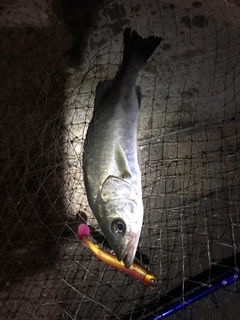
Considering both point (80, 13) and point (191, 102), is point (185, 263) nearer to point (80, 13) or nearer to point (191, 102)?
point (191, 102)

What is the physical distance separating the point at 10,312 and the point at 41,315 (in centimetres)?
27

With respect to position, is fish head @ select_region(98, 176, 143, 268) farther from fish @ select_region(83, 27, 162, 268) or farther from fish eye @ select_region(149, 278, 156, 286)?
fish eye @ select_region(149, 278, 156, 286)

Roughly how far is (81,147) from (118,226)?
1128mm

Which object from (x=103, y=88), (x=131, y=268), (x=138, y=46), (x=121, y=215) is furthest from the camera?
(x=131, y=268)

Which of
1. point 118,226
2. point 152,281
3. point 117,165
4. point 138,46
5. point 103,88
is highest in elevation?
point 138,46

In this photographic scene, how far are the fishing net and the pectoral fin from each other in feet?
2.98

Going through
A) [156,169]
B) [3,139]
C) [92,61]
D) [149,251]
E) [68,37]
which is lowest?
[149,251]

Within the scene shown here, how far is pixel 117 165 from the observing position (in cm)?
222

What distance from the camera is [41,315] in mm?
3061

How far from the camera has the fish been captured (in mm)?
2154

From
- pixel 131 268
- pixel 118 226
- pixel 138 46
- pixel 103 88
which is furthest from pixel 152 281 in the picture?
pixel 138 46

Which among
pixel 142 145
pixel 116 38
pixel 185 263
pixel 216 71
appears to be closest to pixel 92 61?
pixel 116 38

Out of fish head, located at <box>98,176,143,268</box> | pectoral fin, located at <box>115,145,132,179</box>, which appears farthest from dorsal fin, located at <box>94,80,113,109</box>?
fish head, located at <box>98,176,143,268</box>

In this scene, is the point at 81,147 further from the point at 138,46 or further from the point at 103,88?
the point at 138,46
